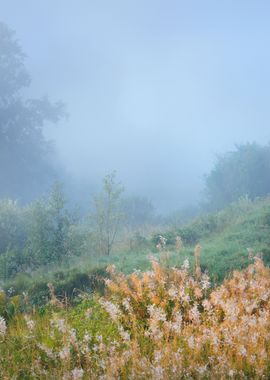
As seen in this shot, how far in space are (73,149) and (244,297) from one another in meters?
53.7

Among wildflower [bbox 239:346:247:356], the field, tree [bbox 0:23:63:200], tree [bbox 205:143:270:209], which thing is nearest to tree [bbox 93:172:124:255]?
the field

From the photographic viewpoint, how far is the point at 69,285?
10.2 m

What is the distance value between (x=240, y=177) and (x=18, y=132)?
18.1m

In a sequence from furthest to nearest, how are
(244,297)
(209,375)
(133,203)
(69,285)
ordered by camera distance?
(133,203) < (69,285) < (244,297) < (209,375)

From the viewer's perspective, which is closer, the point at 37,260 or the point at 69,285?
the point at 69,285

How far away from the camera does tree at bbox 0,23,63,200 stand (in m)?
37.2

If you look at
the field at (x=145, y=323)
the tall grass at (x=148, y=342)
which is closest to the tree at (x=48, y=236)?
the field at (x=145, y=323)

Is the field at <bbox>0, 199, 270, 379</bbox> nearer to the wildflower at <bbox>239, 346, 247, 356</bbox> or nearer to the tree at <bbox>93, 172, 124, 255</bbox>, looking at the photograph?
the wildflower at <bbox>239, 346, 247, 356</bbox>

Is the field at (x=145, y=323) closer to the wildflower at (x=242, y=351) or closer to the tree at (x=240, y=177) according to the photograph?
the wildflower at (x=242, y=351)

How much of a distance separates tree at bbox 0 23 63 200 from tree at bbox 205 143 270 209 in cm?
1445

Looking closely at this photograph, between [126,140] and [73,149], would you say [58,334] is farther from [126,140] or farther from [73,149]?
[126,140]

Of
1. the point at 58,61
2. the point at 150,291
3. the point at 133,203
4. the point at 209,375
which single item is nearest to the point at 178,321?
the point at 209,375

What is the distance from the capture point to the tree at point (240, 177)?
3234 cm

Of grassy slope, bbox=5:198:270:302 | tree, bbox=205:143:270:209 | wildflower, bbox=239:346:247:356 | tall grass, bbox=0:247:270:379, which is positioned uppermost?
tree, bbox=205:143:270:209
